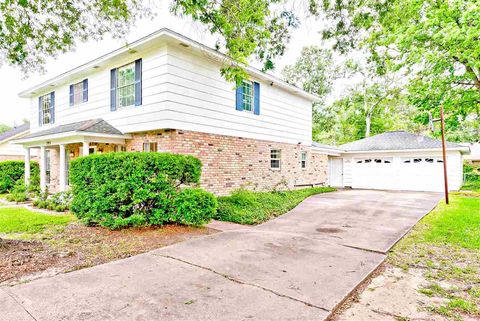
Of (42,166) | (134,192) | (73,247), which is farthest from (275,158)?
(42,166)

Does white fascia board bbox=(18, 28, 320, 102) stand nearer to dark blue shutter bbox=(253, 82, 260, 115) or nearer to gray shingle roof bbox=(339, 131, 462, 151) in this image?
dark blue shutter bbox=(253, 82, 260, 115)

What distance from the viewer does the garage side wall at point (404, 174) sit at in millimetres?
16828

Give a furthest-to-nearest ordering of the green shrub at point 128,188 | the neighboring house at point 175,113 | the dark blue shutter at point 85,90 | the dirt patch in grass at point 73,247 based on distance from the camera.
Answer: the dark blue shutter at point 85,90 → the neighboring house at point 175,113 → the green shrub at point 128,188 → the dirt patch in grass at point 73,247

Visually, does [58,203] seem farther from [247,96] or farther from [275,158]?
[275,158]

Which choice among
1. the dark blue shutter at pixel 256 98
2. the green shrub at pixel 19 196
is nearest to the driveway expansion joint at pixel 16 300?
the dark blue shutter at pixel 256 98

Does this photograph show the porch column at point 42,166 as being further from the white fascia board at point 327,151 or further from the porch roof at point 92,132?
the white fascia board at point 327,151

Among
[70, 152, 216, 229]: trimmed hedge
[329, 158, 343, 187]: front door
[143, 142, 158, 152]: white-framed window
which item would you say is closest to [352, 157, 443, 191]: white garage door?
[329, 158, 343, 187]: front door

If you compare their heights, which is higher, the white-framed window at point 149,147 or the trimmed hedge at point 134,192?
the white-framed window at point 149,147

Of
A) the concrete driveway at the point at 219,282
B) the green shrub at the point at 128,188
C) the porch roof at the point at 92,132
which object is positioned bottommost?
the concrete driveway at the point at 219,282

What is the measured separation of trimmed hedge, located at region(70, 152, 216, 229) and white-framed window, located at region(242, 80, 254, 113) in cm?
552

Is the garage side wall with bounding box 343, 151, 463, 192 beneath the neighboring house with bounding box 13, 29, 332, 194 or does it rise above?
beneath

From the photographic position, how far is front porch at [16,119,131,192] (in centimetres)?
968

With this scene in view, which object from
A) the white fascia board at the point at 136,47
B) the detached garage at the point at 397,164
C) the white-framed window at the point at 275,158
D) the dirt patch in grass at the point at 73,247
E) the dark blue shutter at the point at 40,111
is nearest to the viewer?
the dirt patch in grass at the point at 73,247

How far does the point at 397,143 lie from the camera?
18.6m
